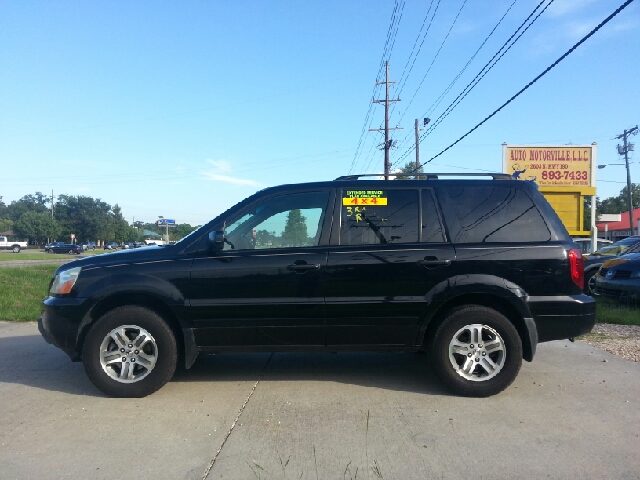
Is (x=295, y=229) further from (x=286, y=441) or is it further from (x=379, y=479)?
(x=379, y=479)

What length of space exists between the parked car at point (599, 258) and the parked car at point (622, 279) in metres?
0.88

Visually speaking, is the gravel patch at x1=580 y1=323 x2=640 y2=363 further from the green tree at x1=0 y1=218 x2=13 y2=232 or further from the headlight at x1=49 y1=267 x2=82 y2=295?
the green tree at x1=0 y1=218 x2=13 y2=232

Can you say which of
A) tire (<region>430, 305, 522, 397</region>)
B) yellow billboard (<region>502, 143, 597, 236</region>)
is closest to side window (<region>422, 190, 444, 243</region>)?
tire (<region>430, 305, 522, 397</region>)

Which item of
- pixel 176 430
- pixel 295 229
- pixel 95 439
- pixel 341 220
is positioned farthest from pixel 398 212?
pixel 95 439

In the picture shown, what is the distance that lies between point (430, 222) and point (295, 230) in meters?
1.30

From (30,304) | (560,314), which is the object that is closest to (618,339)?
(560,314)

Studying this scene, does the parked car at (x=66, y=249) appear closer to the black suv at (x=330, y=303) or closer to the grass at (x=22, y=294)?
the grass at (x=22, y=294)

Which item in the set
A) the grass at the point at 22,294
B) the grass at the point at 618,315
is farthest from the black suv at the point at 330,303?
the grass at the point at 618,315

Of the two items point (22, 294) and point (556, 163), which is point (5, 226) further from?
point (556, 163)

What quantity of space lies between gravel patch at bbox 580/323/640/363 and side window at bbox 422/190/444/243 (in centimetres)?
324

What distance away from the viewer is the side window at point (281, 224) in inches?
197

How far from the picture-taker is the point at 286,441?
3.90m

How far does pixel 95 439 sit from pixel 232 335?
141cm

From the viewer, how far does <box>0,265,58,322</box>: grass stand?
31.7 ft
